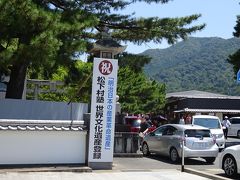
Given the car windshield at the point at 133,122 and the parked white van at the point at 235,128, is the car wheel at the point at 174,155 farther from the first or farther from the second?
the parked white van at the point at 235,128

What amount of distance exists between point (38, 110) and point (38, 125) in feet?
22.0

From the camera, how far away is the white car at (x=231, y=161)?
12.2 metres

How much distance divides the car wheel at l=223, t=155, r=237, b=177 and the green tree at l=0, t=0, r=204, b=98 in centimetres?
636

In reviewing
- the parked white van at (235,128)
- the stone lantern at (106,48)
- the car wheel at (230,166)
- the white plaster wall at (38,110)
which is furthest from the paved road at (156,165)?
the parked white van at (235,128)

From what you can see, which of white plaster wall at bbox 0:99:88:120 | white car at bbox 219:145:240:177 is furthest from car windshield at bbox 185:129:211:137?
white plaster wall at bbox 0:99:88:120

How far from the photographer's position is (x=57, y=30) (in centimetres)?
1480

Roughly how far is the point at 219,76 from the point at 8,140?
98682 mm

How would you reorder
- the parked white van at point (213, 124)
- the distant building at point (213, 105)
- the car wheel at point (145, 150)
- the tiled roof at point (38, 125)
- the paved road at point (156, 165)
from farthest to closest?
the distant building at point (213, 105)
the parked white van at point (213, 124)
the car wheel at point (145, 150)
the paved road at point (156, 165)
the tiled roof at point (38, 125)

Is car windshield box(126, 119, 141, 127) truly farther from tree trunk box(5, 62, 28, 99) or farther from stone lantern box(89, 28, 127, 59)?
stone lantern box(89, 28, 127, 59)

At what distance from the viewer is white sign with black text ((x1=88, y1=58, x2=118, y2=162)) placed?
13430mm

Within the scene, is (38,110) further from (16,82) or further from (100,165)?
(100,165)

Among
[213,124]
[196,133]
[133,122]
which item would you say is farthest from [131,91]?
[196,133]

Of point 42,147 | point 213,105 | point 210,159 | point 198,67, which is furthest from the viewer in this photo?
point 198,67

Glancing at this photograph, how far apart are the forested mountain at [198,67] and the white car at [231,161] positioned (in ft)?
268
